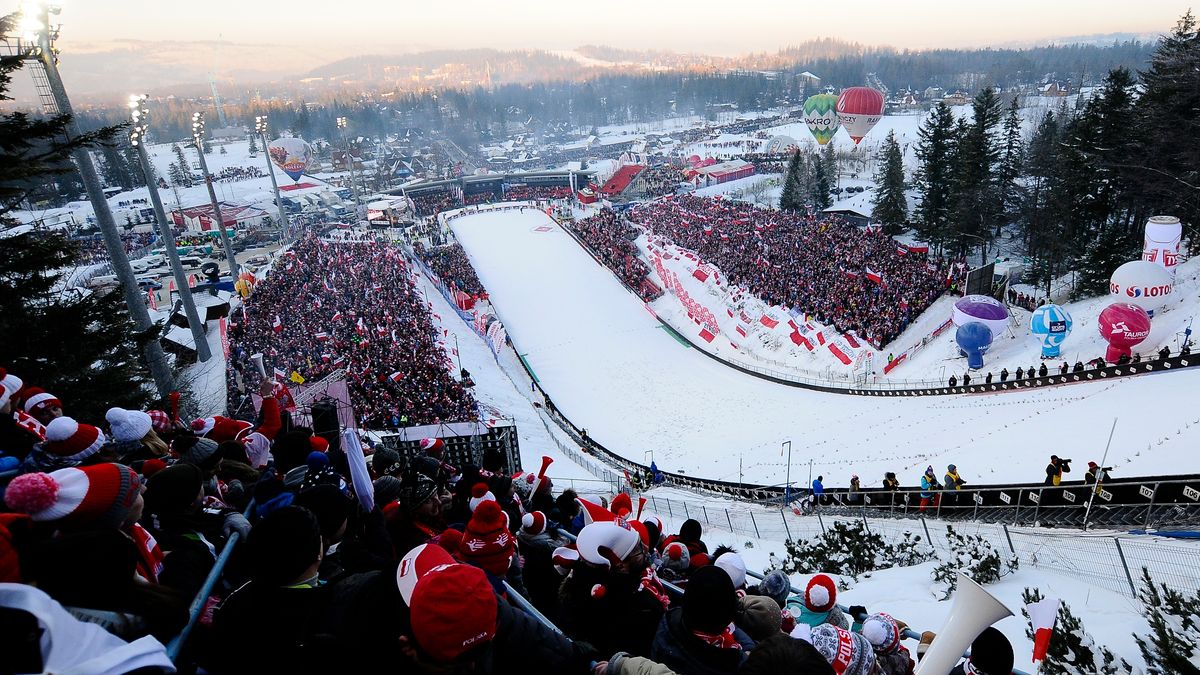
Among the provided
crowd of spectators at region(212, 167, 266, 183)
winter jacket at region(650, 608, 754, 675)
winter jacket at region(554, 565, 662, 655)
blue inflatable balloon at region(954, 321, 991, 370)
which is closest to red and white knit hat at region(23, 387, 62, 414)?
winter jacket at region(554, 565, 662, 655)

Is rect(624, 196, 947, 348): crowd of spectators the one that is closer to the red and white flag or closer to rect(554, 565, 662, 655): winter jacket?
the red and white flag

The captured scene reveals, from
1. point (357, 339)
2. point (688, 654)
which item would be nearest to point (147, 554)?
point (688, 654)

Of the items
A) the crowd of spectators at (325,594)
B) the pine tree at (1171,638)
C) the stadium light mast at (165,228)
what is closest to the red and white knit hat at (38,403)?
the crowd of spectators at (325,594)

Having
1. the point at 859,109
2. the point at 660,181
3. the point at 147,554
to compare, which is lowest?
the point at 660,181

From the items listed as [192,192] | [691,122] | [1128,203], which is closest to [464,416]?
[1128,203]

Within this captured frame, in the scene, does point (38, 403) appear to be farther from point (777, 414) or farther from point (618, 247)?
point (618, 247)

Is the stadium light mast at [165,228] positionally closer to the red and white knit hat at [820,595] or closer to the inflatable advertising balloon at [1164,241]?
the red and white knit hat at [820,595]
